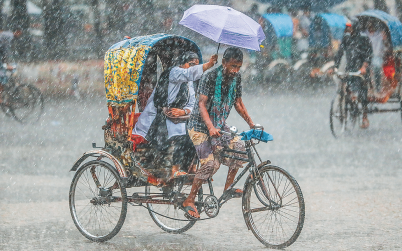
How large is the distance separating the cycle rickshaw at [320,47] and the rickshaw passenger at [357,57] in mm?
9530

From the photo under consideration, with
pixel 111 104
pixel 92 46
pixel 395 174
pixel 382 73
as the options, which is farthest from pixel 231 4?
pixel 111 104

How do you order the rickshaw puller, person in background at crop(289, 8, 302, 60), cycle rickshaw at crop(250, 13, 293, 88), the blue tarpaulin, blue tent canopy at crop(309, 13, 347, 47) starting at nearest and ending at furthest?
the rickshaw puller → cycle rickshaw at crop(250, 13, 293, 88) → blue tent canopy at crop(309, 13, 347, 47) → person in background at crop(289, 8, 302, 60) → the blue tarpaulin

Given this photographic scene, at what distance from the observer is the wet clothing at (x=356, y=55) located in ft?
38.0

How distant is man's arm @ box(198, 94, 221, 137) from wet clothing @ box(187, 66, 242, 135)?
5cm

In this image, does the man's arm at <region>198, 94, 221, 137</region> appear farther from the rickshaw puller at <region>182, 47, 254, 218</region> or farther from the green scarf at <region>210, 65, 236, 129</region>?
the green scarf at <region>210, 65, 236, 129</region>

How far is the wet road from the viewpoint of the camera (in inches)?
206

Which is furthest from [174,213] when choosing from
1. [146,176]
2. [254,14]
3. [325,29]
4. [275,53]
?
[254,14]

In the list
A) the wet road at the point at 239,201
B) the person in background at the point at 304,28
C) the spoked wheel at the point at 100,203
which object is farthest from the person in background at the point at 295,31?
the spoked wheel at the point at 100,203

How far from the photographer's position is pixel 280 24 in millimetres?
21797

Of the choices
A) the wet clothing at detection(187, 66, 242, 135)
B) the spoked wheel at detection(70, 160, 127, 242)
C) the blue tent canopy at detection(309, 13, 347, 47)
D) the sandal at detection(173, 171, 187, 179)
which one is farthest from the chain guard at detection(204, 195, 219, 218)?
the blue tent canopy at detection(309, 13, 347, 47)

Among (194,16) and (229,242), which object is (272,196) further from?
(194,16)

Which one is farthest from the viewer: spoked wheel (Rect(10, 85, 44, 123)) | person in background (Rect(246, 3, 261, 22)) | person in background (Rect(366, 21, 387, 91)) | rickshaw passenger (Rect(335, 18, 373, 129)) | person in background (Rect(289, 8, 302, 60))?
person in background (Rect(246, 3, 261, 22))

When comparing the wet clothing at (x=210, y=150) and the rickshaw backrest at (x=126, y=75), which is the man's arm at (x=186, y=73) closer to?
the rickshaw backrest at (x=126, y=75)

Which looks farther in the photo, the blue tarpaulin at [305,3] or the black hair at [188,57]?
the blue tarpaulin at [305,3]
